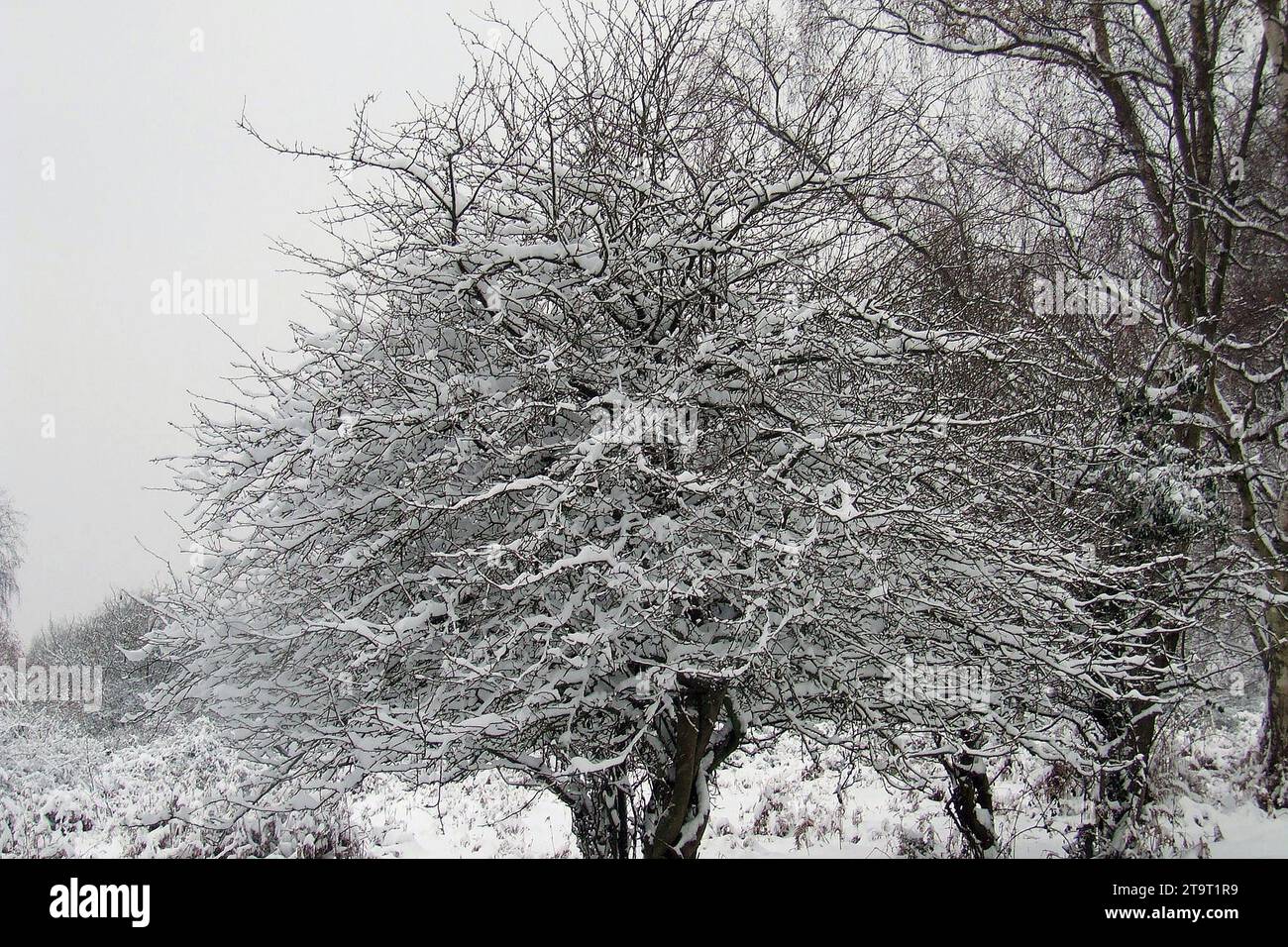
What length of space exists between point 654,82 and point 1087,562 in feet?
11.7

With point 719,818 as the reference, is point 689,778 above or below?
above

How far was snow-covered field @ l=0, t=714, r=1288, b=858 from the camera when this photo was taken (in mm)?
6918

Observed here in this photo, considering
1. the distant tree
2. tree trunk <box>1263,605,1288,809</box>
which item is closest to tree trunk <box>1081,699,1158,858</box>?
tree trunk <box>1263,605,1288,809</box>

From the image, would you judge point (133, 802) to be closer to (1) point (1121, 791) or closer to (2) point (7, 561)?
(1) point (1121, 791)

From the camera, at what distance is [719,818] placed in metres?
8.80

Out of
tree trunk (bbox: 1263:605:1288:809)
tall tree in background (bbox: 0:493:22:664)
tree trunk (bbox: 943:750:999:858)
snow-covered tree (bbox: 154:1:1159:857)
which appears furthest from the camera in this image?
tall tree in background (bbox: 0:493:22:664)

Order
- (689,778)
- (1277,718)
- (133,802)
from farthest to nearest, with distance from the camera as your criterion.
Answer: (133,802) → (1277,718) → (689,778)

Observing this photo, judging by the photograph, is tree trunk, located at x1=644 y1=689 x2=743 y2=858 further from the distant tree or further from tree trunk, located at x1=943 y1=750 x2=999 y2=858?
the distant tree

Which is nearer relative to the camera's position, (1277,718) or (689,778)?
(689,778)

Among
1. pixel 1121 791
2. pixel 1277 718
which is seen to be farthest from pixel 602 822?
pixel 1277 718

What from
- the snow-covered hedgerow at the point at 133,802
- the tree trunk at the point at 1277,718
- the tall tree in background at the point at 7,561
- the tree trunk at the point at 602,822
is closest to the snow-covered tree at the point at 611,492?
the tree trunk at the point at 602,822

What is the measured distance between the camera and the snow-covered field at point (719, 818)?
6.92m

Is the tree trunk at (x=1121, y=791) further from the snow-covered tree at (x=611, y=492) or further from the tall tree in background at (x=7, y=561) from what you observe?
the tall tree in background at (x=7, y=561)
